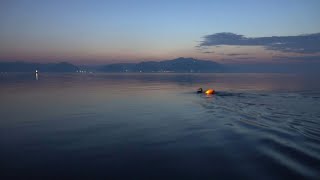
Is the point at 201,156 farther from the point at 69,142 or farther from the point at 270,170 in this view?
the point at 69,142

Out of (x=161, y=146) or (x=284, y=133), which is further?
(x=284, y=133)

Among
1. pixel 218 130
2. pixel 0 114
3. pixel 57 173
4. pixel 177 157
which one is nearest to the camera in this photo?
pixel 57 173

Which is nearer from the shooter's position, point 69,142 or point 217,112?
point 69,142

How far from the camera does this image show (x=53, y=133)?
73.9 feet

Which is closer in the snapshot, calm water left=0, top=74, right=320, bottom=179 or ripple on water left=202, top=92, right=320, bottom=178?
calm water left=0, top=74, right=320, bottom=179

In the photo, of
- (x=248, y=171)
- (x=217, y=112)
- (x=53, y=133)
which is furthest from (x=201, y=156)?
(x=217, y=112)

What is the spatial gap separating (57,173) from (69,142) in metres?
6.03

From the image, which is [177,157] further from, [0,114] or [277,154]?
[0,114]

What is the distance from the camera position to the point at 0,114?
3241 cm

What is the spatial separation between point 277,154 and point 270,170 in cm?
294

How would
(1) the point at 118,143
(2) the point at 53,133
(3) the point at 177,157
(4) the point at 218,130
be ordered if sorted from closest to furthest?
(3) the point at 177,157 < (1) the point at 118,143 < (2) the point at 53,133 < (4) the point at 218,130

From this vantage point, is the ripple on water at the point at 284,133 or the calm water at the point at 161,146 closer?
the calm water at the point at 161,146

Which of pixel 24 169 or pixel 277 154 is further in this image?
pixel 277 154

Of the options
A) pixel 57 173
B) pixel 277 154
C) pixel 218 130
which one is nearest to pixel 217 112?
pixel 218 130
